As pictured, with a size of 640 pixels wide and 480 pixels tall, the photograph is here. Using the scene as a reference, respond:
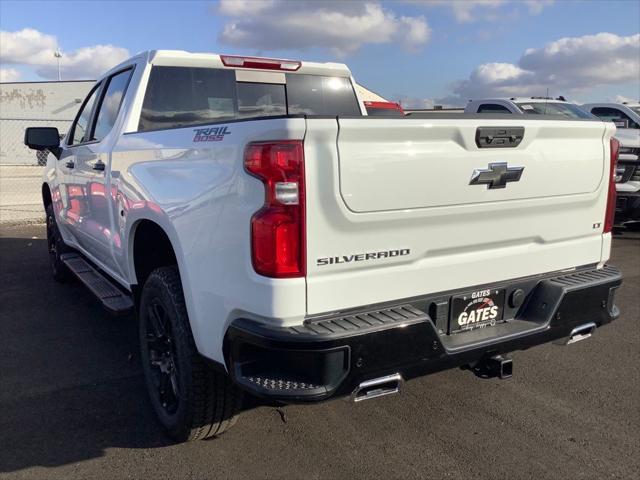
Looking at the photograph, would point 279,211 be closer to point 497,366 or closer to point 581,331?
point 497,366

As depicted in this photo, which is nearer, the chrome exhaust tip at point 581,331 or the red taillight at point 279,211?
the red taillight at point 279,211

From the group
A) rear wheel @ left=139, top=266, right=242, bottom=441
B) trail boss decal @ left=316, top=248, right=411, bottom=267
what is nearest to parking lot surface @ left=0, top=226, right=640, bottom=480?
rear wheel @ left=139, top=266, right=242, bottom=441

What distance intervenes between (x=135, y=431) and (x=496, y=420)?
2110mm

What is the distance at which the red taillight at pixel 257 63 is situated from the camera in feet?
14.0

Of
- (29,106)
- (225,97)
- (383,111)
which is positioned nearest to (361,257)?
(383,111)

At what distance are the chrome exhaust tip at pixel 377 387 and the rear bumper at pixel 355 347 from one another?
32 mm

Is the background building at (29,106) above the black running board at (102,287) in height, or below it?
above

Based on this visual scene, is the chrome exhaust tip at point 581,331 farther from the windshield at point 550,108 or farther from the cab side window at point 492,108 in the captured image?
the cab side window at point 492,108

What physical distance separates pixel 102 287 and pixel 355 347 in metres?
2.78

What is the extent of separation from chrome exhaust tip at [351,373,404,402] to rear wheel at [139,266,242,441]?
27.5 inches

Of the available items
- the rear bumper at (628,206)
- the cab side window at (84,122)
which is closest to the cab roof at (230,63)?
the cab side window at (84,122)

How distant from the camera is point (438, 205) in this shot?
2596 millimetres

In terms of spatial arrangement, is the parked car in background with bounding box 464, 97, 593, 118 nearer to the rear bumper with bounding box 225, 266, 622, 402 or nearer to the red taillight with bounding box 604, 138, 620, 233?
the red taillight with bounding box 604, 138, 620, 233

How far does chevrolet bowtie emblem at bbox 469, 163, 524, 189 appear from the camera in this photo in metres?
2.68
